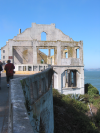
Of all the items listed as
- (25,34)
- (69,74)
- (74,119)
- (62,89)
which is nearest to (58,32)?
(25,34)

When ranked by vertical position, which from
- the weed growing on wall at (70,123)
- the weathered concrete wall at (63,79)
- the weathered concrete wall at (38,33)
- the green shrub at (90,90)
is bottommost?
the weed growing on wall at (70,123)

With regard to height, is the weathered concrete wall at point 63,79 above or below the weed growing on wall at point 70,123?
above

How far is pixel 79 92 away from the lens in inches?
945

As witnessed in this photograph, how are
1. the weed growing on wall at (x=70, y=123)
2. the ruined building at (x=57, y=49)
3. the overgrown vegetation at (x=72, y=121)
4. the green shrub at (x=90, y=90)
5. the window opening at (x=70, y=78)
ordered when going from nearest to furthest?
the weed growing on wall at (x=70, y=123) < the overgrown vegetation at (x=72, y=121) < the ruined building at (x=57, y=49) < the green shrub at (x=90, y=90) < the window opening at (x=70, y=78)

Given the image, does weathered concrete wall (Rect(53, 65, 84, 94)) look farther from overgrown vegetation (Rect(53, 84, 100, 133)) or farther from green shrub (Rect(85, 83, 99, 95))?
overgrown vegetation (Rect(53, 84, 100, 133))

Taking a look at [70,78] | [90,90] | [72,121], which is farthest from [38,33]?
[72,121]

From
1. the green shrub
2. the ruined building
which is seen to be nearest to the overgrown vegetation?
the ruined building

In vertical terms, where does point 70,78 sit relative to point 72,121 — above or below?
above

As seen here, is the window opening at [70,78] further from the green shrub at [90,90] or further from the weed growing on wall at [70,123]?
the weed growing on wall at [70,123]

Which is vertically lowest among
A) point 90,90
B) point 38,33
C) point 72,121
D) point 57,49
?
point 72,121

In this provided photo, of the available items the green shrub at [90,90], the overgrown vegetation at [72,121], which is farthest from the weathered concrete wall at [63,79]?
the overgrown vegetation at [72,121]

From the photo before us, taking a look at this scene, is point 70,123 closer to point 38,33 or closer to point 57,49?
point 57,49

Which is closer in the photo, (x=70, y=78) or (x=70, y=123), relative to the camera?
(x=70, y=123)

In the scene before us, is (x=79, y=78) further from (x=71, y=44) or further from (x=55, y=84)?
(x=71, y=44)
